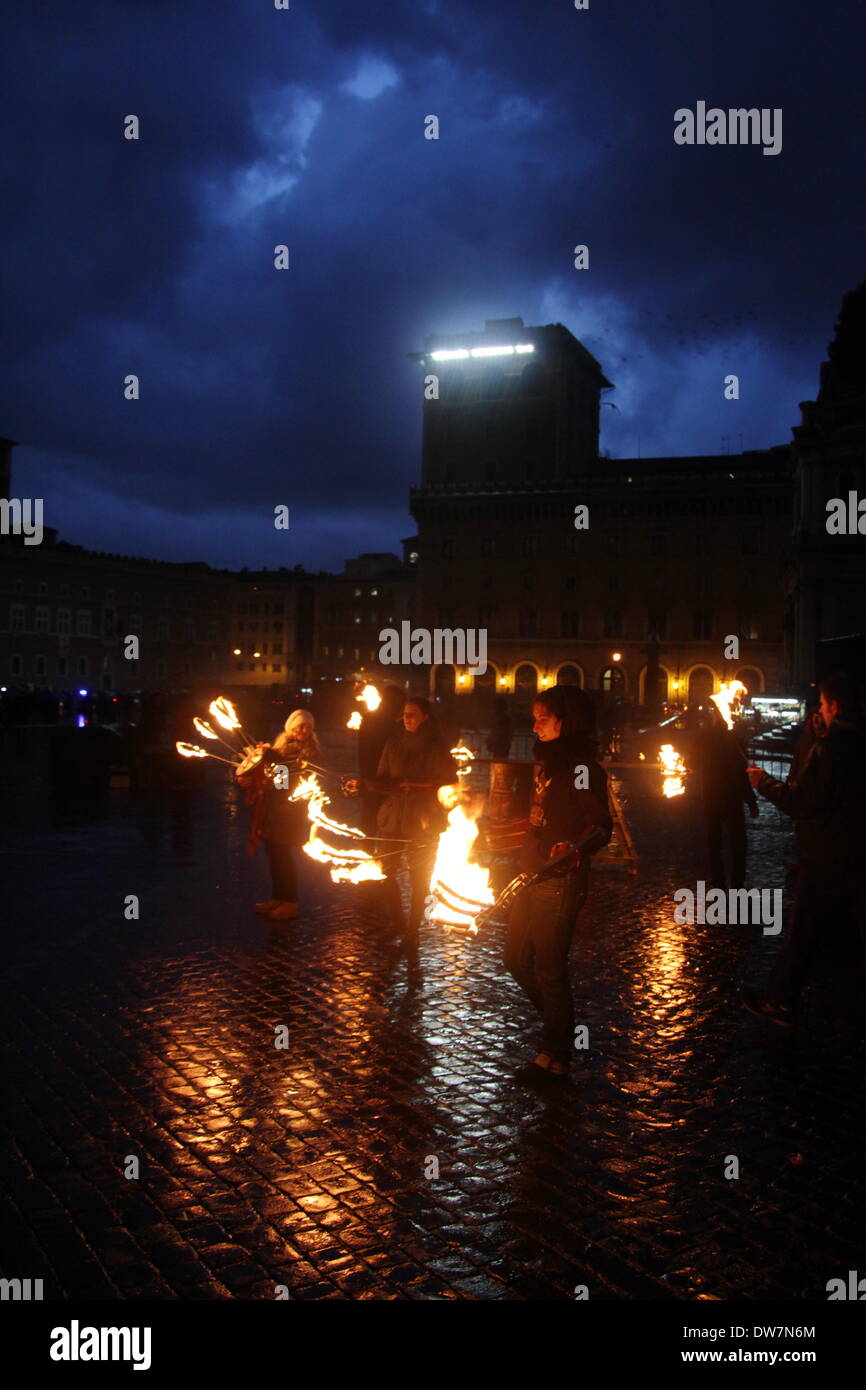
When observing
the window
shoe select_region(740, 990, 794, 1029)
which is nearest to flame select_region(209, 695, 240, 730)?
shoe select_region(740, 990, 794, 1029)

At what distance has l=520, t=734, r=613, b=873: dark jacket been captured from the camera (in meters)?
5.95

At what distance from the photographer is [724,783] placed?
10.7 m

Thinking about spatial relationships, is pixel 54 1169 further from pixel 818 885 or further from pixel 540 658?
pixel 540 658

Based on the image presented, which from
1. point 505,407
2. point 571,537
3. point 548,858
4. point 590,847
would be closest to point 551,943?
point 548,858

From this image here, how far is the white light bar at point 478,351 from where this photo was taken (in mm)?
80500

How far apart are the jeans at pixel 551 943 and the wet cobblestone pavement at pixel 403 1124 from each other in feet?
1.03

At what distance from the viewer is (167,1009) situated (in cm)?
700

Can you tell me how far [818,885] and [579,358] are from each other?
8101 centimetres

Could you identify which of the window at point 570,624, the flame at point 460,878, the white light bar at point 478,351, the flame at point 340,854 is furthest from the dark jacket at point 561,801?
the white light bar at point 478,351

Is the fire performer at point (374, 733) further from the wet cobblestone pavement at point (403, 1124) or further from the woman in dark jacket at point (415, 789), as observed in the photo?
the wet cobblestone pavement at point (403, 1124)
